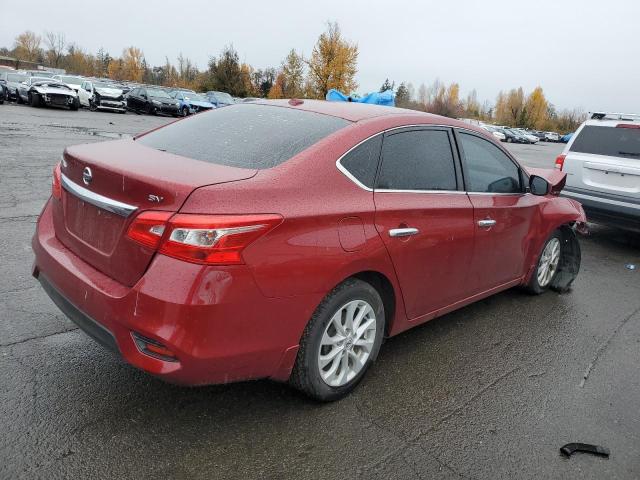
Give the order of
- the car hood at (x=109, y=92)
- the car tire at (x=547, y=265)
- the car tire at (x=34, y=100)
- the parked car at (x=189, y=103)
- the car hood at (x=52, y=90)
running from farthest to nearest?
the parked car at (x=189, y=103), the car hood at (x=109, y=92), the car tire at (x=34, y=100), the car hood at (x=52, y=90), the car tire at (x=547, y=265)

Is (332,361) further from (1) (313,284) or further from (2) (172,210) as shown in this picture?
(2) (172,210)

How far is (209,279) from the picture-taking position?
2.29 m

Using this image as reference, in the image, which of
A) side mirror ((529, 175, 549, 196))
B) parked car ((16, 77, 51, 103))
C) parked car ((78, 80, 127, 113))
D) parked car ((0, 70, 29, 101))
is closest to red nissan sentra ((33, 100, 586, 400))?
side mirror ((529, 175, 549, 196))

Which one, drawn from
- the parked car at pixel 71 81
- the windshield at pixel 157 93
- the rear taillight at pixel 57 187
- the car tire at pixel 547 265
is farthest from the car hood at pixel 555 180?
the windshield at pixel 157 93

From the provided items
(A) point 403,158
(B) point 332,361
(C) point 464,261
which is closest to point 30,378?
(B) point 332,361

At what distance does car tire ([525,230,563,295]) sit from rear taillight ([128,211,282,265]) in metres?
3.52

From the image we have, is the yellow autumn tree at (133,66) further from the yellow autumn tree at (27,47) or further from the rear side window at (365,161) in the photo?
the rear side window at (365,161)

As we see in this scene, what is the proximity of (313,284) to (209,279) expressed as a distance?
0.56 m

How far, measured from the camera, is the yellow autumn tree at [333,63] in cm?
3791

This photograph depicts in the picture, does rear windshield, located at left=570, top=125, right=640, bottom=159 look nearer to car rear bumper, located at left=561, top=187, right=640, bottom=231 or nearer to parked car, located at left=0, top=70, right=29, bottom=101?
car rear bumper, located at left=561, top=187, right=640, bottom=231

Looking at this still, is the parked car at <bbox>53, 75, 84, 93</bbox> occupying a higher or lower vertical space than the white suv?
lower

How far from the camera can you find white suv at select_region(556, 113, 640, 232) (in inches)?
278

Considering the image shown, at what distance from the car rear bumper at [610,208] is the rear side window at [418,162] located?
4.61m

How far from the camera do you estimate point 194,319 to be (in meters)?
2.29
